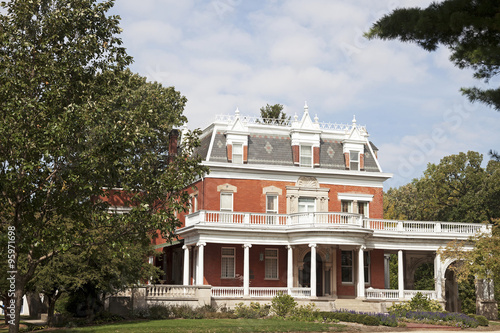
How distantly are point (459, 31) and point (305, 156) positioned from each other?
3095 centimetres

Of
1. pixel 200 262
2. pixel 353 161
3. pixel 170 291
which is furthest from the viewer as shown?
pixel 353 161

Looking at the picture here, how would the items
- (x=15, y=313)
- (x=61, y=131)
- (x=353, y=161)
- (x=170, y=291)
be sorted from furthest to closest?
(x=353, y=161)
(x=170, y=291)
(x=15, y=313)
(x=61, y=131)

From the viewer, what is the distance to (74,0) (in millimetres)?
18625

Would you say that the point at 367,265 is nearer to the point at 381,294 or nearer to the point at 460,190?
the point at 381,294

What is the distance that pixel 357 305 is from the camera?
35188 mm

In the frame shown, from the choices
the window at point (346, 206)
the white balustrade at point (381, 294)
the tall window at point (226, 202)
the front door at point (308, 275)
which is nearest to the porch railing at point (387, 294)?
the white balustrade at point (381, 294)

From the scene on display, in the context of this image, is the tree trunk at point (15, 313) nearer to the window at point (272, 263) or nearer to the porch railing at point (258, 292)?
the porch railing at point (258, 292)

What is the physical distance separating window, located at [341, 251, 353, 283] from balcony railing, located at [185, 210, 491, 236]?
246 cm

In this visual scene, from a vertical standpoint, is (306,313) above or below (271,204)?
below

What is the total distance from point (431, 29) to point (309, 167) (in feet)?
101

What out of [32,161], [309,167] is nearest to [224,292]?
[309,167]

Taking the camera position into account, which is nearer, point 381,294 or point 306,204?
point 381,294

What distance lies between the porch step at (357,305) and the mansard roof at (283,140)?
10.2 m

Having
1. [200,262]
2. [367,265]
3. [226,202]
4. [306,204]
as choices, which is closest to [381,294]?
[367,265]
